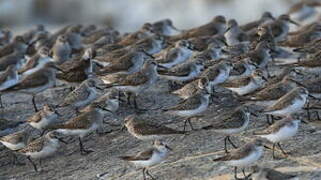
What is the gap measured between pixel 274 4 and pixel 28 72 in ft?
68.3

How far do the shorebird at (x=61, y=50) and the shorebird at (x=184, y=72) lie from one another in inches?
163

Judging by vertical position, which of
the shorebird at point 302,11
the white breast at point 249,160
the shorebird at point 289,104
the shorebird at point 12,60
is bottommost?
the white breast at point 249,160

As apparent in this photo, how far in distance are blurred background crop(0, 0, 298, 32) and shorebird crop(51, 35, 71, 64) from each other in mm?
16558

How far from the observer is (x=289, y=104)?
41.8ft

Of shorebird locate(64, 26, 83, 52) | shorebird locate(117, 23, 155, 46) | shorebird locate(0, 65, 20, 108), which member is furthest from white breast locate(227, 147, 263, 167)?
shorebird locate(64, 26, 83, 52)

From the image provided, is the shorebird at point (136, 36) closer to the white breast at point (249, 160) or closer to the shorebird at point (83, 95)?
the shorebird at point (83, 95)

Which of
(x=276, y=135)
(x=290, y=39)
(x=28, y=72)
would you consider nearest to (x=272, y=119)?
(x=276, y=135)

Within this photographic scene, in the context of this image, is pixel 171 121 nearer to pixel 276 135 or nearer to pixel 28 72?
pixel 276 135

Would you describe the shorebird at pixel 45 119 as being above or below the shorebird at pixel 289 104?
above

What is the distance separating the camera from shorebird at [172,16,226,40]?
65.6 ft

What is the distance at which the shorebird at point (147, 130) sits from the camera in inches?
495

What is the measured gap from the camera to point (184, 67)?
15.6 m

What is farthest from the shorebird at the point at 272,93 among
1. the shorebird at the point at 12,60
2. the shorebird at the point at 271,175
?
the shorebird at the point at 12,60

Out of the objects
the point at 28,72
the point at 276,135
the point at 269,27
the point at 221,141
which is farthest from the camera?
the point at 269,27
